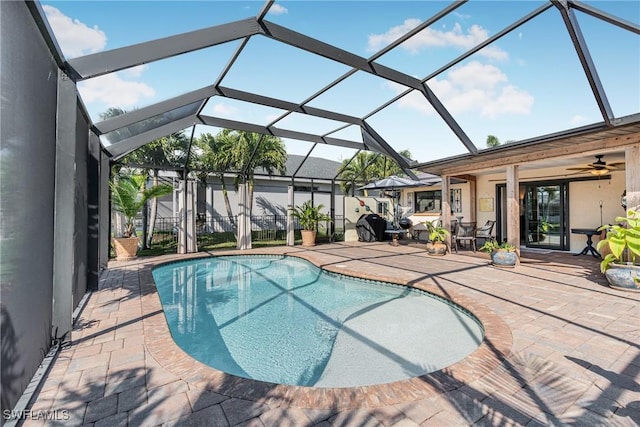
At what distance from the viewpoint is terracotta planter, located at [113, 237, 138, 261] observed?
28.8ft

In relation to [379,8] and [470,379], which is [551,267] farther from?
[379,8]

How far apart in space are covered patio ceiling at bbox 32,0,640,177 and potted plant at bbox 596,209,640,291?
1.73 metres

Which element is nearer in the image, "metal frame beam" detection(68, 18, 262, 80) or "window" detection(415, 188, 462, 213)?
"metal frame beam" detection(68, 18, 262, 80)

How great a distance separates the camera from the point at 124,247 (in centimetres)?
880

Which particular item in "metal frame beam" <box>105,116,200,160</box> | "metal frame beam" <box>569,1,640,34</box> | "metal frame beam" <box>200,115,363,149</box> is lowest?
"metal frame beam" <box>105,116,200,160</box>

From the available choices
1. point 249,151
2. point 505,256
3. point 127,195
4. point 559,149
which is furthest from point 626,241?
point 249,151

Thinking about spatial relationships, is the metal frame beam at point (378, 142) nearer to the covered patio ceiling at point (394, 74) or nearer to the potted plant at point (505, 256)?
the covered patio ceiling at point (394, 74)

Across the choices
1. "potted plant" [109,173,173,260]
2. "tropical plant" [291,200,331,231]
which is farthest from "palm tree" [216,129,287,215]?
"potted plant" [109,173,173,260]

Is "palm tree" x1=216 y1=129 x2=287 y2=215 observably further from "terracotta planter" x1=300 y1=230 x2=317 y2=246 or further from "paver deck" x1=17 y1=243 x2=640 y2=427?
"paver deck" x1=17 y1=243 x2=640 y2=427

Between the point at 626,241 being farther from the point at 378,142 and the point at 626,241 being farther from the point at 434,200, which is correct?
the point at 434,200

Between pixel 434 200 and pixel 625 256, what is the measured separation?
8.62 m

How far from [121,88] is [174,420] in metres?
5.66

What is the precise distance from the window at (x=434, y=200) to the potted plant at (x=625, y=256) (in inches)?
290

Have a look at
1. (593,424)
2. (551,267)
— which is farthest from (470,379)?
(551,267)
